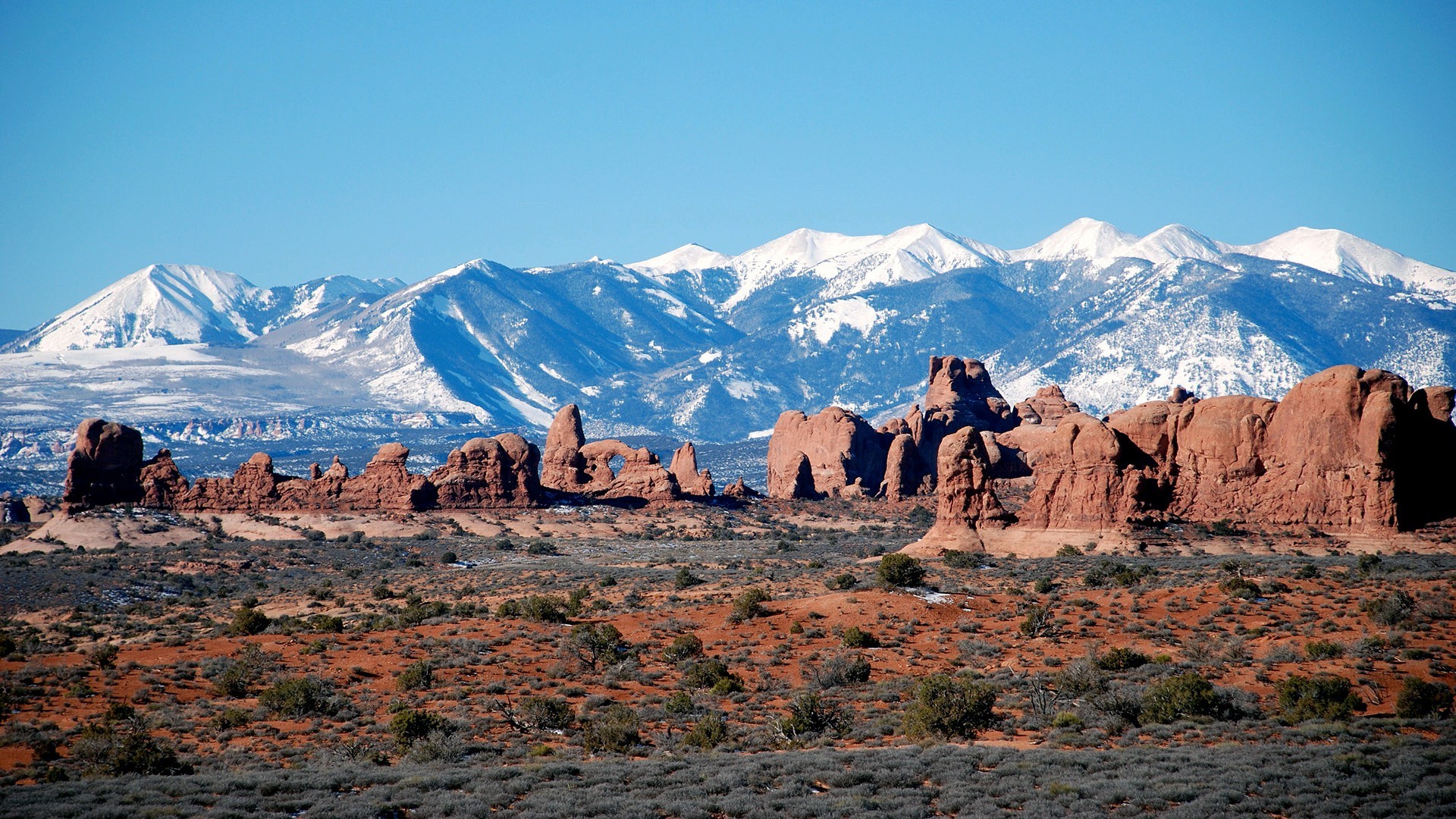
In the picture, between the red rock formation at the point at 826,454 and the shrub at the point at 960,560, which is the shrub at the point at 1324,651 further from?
the red rock formation at the point at 826,454

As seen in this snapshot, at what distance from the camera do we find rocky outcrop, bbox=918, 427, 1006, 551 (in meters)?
58.8

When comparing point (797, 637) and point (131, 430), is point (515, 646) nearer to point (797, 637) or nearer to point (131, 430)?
point (797, 637)

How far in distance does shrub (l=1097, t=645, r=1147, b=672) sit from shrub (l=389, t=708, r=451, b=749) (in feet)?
51.4

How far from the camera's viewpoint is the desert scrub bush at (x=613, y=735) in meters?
26.6

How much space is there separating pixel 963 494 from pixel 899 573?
1534 centimetres

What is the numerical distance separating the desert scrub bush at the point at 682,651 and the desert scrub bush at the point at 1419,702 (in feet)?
56.0

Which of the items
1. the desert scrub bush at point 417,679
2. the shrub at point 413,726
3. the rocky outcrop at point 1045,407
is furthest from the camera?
the rocky outcrop at point 1045,407

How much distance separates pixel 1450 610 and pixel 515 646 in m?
25.4

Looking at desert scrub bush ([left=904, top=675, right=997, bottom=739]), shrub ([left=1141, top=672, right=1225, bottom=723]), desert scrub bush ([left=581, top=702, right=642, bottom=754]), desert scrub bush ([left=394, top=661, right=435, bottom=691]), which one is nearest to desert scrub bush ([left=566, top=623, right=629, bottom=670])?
desert scrub bush ([left=394, top=661, right=435, bottom=691])

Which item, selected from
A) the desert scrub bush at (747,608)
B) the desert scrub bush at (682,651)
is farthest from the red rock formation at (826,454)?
the desert scrub bush at (682,651)

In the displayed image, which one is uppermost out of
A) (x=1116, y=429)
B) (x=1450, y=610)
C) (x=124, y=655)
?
(x=1116, y=429)

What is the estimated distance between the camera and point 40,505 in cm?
9444

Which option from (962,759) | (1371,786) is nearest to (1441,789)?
(1371,786)

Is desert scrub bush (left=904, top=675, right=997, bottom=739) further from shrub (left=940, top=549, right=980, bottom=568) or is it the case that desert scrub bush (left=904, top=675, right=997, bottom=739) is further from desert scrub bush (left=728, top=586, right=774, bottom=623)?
shrub (left=940, top=549, right=980, bottom=568)
